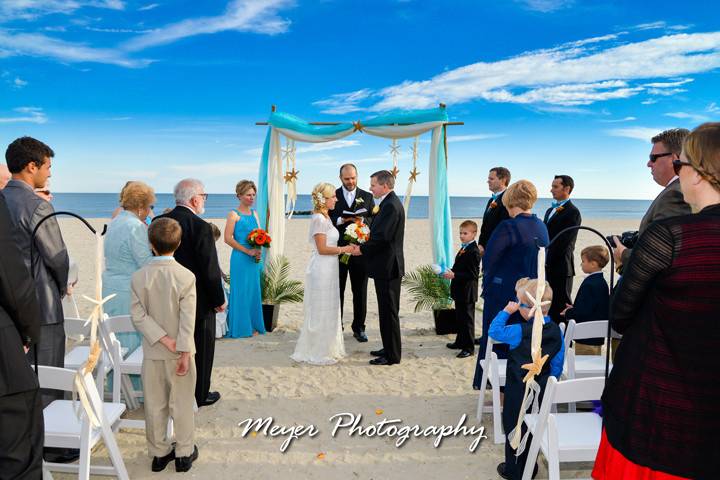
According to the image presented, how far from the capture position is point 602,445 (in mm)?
2350

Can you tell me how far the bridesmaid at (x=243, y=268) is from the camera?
24.1 feet

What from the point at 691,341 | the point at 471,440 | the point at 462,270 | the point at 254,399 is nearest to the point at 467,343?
the point at 462,270

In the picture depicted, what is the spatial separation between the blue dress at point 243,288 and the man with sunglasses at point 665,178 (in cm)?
518

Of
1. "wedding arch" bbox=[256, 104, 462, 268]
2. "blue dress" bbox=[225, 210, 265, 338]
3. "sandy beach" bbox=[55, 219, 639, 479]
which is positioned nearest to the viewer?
"sandy beach" bbox=[55, 219, 639, 479]

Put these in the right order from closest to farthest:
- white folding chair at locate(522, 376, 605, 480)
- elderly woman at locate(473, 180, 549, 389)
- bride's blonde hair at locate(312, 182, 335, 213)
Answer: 1. white folding chair at locate(522, 376, 605, 480)
2. elderly woman at locate(473, 180, 549, 389)
3. bride's blonde hair at locate(312, 182, 335, 213)

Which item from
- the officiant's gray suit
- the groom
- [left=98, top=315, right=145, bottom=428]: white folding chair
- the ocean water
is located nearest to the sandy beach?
[left=98, top=315, right=145, bottom=428]: white folding chair

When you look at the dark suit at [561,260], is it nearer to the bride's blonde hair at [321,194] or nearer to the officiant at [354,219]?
the officiant at [354,219]

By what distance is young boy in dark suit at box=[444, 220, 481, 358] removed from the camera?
21.5 ft

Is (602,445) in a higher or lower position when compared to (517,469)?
higher

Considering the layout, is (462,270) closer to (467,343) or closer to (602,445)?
(467,343)

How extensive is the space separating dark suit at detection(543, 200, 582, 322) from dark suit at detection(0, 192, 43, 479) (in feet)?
19.1

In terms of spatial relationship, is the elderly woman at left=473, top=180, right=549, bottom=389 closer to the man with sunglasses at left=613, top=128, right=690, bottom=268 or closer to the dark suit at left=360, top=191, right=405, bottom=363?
the man with sunglasses at left=613, top=128, right=690, bottom=268

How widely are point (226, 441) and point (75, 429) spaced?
146cm

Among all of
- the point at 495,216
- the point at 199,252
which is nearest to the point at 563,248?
the point at 495,216
